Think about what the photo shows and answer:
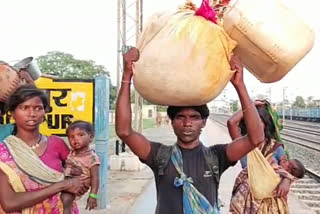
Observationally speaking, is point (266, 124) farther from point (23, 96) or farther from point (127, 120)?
point (23, 96)

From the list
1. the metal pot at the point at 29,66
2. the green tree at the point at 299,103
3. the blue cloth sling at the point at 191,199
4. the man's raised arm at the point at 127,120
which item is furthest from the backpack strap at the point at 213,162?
the green tree at the point at 299,103

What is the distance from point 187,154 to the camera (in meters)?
2.43

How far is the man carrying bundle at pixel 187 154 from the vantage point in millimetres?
2344

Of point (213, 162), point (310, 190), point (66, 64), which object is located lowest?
point (310, 190)

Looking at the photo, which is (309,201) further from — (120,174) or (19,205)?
(19,205)

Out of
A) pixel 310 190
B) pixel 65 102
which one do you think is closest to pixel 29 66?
pixel 65 102

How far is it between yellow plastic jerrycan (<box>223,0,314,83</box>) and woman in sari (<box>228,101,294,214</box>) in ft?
3.06

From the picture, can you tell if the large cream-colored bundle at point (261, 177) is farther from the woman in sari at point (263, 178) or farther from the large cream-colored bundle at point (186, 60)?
the large cream-colored bundle at point (186, 60)

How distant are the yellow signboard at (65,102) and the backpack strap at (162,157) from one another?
3.45 m

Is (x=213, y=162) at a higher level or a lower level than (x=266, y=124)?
lower

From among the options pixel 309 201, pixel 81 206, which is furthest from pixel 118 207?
pixel 309 201

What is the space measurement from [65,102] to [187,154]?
3870 millimetres

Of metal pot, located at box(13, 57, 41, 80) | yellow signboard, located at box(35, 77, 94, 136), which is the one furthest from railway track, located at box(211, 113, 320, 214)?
metal pot, located at box(13, 57, 41, 80)

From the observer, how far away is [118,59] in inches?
410
